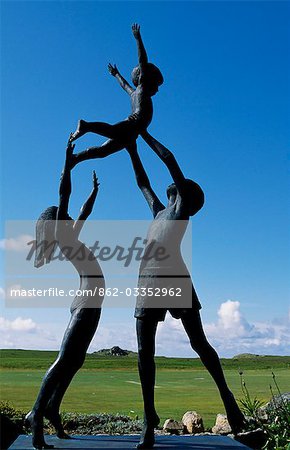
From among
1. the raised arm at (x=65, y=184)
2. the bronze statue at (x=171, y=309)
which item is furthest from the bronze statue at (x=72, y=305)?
the bronze statue at (x=171, y=309)

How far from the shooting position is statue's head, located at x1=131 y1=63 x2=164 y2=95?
6.84 meters

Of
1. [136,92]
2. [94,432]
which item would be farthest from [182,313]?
[94,432]

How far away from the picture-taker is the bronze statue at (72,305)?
605 cm

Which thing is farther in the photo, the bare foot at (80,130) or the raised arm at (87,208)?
the raised arm at (87,208)

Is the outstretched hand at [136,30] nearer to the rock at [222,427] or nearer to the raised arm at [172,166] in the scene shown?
the raised arm at [172,166]

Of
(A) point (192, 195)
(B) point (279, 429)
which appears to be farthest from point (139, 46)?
(B) point (279, 429)

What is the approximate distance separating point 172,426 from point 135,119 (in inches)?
297

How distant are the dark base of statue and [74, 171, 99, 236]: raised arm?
7.29 ft

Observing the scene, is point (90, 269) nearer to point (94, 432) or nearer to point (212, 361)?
point (212, 361)

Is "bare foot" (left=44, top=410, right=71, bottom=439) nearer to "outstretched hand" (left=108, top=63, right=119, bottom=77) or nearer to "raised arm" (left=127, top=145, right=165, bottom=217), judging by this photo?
"raised arm" (left=127, top=145, right=165, bottom=217)

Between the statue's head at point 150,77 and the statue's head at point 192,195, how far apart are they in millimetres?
1238

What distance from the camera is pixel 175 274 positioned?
6242mm

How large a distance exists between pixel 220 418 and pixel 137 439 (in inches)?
231

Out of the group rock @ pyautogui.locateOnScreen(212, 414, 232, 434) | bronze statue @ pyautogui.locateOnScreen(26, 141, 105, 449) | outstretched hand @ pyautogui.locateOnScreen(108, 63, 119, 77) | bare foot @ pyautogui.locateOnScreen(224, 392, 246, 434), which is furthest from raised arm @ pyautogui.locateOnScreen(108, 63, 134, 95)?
rock @ pyautogui.locateOnScreen(212, 414, 232, 434)
